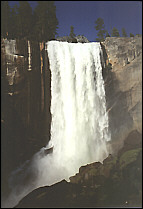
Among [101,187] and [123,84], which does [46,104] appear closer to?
[123,84]

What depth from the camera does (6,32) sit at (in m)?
4.03

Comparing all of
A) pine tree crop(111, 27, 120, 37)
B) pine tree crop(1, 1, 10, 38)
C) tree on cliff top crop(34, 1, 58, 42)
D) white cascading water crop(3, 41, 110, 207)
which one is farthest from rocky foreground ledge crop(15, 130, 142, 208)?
pine tree crop(1, 1, 10, 38)

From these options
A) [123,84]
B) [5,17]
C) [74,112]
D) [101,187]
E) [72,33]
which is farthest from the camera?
[123,84]

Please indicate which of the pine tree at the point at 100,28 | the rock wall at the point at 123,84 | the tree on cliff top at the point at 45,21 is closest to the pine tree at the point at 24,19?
the tree on cliff top at the point at 45,21

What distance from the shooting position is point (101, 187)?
4.16 meters

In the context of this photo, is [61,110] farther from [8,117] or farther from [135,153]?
[135,153]

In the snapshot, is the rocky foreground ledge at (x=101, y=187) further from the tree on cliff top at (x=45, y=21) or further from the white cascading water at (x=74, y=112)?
the tree on cliff top at (x=45, y=21)

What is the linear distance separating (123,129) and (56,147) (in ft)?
5.27

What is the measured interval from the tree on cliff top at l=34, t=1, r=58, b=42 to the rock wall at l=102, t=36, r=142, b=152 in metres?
1.21

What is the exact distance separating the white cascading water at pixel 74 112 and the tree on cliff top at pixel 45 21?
20cm

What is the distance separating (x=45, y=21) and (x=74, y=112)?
2.04m

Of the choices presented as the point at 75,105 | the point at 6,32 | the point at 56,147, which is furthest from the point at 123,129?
the point at 6,32

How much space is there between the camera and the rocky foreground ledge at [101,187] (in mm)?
3949

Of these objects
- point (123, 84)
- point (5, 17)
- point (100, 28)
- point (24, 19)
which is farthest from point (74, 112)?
point (5, 17)
